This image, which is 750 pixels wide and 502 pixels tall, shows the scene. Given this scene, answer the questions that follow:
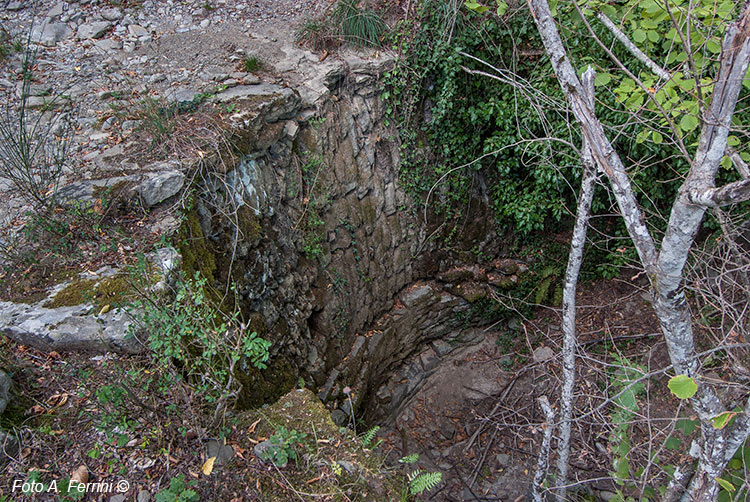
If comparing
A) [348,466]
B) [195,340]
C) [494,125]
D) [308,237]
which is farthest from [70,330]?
[494,125]

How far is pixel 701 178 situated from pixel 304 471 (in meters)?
2.45

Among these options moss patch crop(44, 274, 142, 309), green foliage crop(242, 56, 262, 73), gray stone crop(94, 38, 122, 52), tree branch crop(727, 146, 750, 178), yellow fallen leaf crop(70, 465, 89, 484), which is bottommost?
yellow fallen leaf crop(70, 465, 89, 484)

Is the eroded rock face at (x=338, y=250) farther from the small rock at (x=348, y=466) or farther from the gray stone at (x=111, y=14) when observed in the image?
the gray stone at (x=111, y=14)

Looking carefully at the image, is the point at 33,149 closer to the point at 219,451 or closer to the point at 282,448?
the point at 219,451

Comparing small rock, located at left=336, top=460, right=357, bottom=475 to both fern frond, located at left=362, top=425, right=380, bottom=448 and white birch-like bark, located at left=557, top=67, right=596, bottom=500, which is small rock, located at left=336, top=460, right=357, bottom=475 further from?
white birch-like bark, located at left=557, top=67, right=596, bottom=500

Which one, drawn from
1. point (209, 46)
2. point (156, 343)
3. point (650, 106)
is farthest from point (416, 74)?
point (156, 343)

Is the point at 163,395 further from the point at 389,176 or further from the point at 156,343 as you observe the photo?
the point at 389,176

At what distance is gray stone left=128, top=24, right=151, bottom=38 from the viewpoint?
5484mm

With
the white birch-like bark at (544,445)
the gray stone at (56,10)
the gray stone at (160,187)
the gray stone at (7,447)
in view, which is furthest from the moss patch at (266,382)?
the gray stone at (56,10)

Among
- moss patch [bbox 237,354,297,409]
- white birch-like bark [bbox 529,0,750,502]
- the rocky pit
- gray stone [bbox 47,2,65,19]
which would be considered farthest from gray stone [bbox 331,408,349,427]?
gray stone [bbox 47,2,65,19]

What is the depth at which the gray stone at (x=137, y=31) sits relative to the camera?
5484 mm

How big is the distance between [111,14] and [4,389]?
5.14 metres

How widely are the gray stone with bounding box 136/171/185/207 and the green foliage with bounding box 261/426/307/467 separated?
2.27 meters

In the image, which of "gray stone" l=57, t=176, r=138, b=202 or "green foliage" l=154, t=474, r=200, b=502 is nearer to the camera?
"green foliage" l=154, t=474, r=200, b=502
